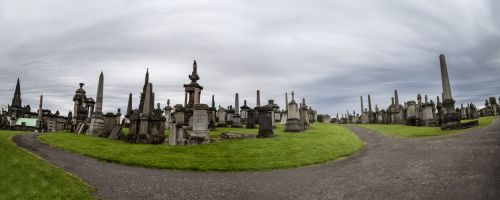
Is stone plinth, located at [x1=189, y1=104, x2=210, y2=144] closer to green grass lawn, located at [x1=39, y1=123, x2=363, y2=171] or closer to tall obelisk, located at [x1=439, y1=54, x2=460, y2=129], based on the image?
green grass lawn, located at [x1=39, y1=123, x2=363, y2=171]

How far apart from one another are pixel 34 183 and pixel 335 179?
919 cm

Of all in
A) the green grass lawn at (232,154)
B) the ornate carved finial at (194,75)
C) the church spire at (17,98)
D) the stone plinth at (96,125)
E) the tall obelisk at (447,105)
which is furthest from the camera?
the church spire at (17,98)

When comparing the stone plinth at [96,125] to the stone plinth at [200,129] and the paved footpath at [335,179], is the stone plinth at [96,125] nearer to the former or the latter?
the stone plinth at [200,129]

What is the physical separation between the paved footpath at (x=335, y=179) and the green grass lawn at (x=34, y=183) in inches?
25.9

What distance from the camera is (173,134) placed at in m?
19.7

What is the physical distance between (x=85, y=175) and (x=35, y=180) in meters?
2.49

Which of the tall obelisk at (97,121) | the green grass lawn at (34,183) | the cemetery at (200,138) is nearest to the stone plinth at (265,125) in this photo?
Answer: the cemetery at (200,138)

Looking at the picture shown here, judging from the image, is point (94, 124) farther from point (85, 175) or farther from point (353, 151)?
point (353, 151)

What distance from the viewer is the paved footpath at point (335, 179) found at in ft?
26.2

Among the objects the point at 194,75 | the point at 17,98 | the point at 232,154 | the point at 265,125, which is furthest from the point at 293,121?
the point at 17,98

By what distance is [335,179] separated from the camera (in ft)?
33.3

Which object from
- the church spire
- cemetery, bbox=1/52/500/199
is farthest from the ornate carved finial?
the church spire

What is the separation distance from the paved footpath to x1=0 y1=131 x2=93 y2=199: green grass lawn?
659 millimetres

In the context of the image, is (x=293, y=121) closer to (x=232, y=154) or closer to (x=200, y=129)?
(x=200, y=129)
